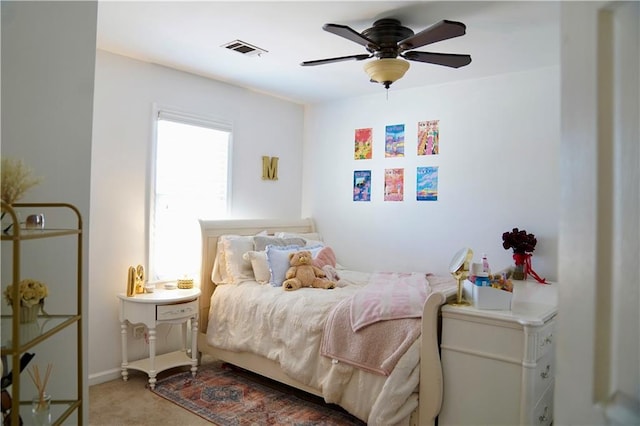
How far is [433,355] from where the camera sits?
2.32m

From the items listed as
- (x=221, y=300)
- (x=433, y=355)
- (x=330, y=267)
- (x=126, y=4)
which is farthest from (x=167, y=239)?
(x=433, y=355)

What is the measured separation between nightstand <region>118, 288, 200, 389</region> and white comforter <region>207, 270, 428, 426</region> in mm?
215

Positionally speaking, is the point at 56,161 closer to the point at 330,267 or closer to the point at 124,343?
the point at 124,343

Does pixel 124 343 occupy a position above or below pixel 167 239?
below

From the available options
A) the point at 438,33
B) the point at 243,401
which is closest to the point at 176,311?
the point at 243,401

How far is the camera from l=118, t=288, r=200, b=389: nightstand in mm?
3237

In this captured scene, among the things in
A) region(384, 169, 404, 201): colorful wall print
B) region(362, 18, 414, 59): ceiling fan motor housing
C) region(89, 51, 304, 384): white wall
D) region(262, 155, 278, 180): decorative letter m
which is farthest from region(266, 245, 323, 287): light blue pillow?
region(362, 18, 414, 59): ceiling fan motor housing

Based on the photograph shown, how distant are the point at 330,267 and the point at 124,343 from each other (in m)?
1.72

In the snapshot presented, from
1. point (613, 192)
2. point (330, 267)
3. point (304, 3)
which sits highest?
point (304, 3)

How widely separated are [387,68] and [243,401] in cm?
241

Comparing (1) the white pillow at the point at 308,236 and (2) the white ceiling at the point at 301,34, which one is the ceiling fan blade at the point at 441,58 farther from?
(1) the white pillow at the point at 308,236

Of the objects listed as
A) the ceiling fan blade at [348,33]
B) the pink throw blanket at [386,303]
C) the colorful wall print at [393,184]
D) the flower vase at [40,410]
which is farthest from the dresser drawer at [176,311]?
the ceiling fan blade at [348,33]

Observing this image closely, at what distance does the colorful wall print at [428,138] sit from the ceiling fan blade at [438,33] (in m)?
1.69

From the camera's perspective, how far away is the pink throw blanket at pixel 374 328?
2471 millimetres
